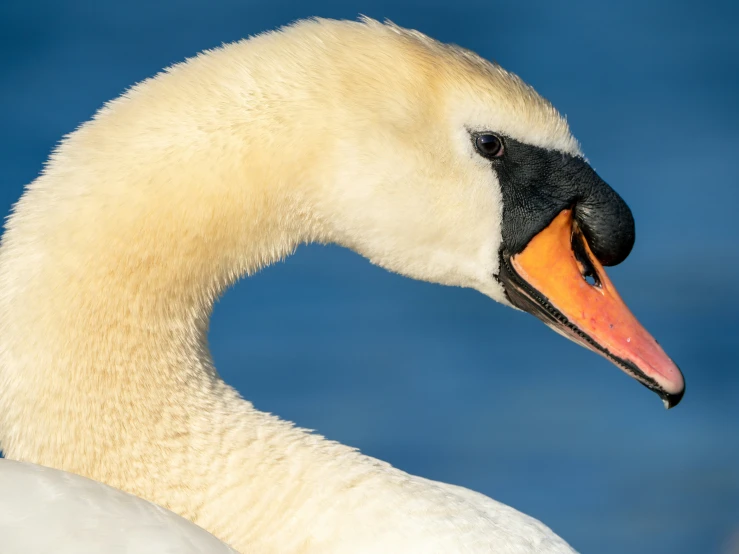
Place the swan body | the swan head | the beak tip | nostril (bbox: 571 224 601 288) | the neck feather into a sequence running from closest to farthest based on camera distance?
1. the swan body
2. the neck feather
3. the swan head
4. the beak tip
5. nostril (bbox: 571 224 601 288)

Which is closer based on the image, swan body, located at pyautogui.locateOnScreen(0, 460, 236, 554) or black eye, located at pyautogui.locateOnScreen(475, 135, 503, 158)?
swan body, located at pyautogui.locateOnScreen(0, 460, 236, 554)

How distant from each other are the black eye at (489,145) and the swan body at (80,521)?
1.03 meters

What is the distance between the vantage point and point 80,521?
2.38m

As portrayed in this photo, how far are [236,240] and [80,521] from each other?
2.21 feet

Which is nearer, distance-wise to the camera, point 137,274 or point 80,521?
point 80,521

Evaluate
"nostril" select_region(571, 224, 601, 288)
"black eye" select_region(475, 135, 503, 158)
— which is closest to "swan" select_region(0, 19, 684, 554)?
"black eye" select_region(475, 135, 503, 158)

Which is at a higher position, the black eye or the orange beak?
the black eye

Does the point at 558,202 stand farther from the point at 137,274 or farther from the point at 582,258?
the point at 137,274

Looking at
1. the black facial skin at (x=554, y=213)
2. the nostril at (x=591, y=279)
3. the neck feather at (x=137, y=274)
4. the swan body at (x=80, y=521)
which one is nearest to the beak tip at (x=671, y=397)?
the black facial skin at (x=554, y=213)

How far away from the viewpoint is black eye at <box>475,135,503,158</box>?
286 centimetres

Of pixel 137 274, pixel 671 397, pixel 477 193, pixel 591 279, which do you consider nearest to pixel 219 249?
pixel 137 274

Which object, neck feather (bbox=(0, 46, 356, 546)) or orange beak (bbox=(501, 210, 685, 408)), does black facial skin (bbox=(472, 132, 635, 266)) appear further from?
neck feather (bbox=(0, 46, 356, 546))

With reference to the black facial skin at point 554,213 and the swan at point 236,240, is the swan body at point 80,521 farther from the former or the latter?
the black facial skin at point 554,213

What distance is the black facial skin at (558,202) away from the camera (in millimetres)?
2963
